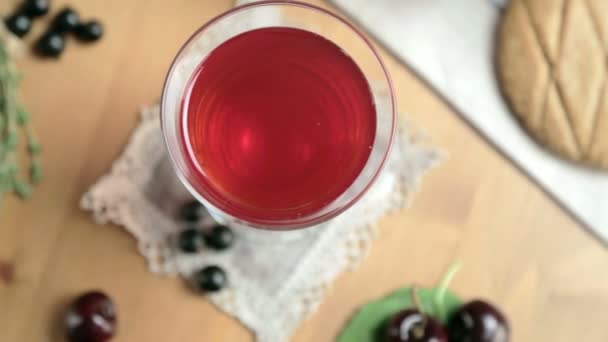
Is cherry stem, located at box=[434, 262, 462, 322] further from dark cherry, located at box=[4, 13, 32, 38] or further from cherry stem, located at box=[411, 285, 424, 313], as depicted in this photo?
dark cherry, located at box=[4, 13, 32, 38]

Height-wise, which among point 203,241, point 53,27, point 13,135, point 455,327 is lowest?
point 455,327

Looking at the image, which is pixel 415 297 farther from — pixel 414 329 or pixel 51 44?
pixel 51 44

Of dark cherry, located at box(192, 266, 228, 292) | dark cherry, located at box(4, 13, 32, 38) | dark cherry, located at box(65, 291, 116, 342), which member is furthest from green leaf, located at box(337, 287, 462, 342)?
dark cherry, located at box(4, 13, 32, 38)

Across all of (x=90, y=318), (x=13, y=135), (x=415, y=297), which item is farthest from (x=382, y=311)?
(x=13, y=135)

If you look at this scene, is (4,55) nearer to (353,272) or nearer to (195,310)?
(195,310)

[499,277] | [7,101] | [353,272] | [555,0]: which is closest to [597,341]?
[499,277]

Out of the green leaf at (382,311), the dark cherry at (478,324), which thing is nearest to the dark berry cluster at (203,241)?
the green leaf at (382,311)
